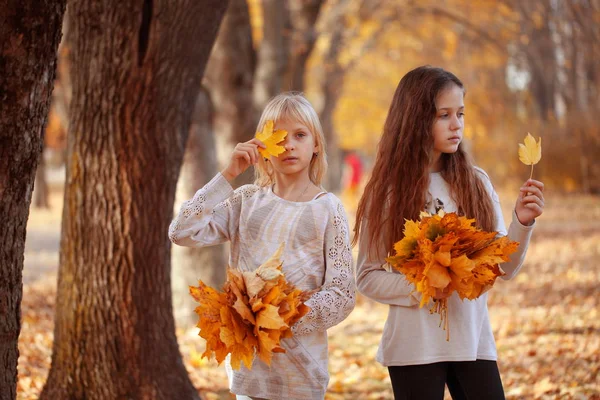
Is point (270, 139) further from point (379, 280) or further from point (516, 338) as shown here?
point (516, 338)

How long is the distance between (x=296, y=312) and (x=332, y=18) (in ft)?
51.9

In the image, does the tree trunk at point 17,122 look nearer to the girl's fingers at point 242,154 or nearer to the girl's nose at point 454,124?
the girl's fingers at point 242,154

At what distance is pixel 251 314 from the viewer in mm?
2914

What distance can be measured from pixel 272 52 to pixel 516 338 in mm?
6637

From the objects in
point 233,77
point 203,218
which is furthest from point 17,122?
point 233,77

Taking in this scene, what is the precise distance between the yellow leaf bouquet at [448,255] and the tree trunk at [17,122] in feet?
5.12

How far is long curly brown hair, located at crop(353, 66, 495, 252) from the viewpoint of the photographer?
3467mm

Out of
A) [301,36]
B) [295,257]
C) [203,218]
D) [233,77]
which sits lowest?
[295,257]

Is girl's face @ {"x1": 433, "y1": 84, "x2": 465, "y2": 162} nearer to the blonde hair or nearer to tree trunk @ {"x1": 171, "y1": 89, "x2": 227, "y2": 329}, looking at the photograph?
the blonde hair

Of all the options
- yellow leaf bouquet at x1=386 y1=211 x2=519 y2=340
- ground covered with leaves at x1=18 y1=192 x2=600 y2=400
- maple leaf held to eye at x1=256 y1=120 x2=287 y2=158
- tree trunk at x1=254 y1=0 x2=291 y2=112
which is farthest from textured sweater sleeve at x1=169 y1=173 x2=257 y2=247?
tree trunk at x1=254 y1=0 x2=291 y2=112

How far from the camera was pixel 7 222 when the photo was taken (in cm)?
333

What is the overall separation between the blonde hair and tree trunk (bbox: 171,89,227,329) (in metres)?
4.71

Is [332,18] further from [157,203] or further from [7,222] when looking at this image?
[7,222]

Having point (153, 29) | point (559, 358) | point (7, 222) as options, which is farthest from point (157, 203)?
point (559, 358)
